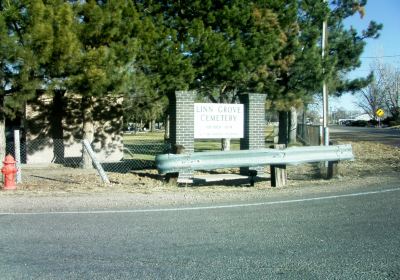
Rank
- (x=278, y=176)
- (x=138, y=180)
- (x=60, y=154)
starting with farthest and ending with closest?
1. (x=60, y=154)
2. (x=138, y=180)
3. (x=278, y=176)

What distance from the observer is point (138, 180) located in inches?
540

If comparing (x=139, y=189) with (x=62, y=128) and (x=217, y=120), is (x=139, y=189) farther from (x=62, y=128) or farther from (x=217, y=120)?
(x=62, y=128)

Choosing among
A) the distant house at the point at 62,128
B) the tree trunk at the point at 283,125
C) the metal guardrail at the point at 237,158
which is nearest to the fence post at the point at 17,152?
the metal guardrail at the point at 237,158

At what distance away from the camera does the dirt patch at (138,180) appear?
11.4 m

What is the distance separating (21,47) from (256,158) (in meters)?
6.84

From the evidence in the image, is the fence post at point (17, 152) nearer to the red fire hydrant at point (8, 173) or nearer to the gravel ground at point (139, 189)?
the gravel ground at point (139, 189)

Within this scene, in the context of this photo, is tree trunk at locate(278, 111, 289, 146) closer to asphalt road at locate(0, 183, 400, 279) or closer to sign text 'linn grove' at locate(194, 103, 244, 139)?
sign text 'linn grove' at locate(194, 103, 244, 139)

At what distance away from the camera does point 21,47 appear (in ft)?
42.2

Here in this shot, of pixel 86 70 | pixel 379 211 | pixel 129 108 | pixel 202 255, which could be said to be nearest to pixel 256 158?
pixel 379 211

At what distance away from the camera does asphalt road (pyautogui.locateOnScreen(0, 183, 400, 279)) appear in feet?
16.4

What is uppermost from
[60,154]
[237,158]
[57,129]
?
[57,129]

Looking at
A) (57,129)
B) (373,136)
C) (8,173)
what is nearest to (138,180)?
(8,173)

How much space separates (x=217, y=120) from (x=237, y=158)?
9.81 ft

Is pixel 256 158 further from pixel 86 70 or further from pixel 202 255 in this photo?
pixel 202 255
